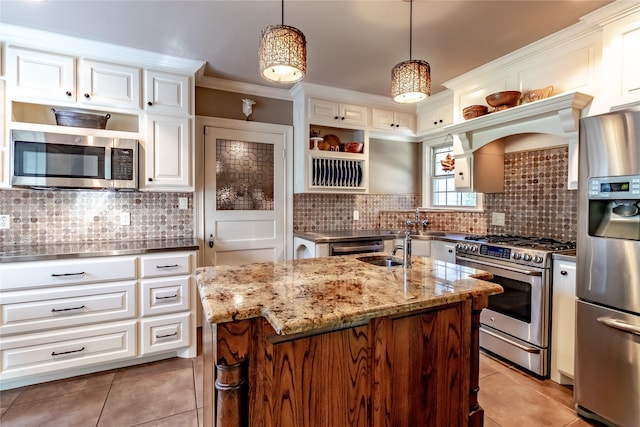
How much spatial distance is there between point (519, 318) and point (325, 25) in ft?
8.71

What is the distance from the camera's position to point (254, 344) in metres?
1.15

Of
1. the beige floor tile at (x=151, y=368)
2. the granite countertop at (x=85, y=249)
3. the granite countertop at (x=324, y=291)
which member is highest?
the granite countertop at (x=85, y=249)

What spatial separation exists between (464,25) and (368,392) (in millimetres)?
2463

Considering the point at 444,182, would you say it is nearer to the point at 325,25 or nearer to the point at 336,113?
the point at 336,113

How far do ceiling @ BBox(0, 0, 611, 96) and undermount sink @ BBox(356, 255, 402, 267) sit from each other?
164 cm

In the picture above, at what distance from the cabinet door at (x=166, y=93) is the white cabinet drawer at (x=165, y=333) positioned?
1.75 meters

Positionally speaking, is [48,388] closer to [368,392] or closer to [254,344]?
[254,344]

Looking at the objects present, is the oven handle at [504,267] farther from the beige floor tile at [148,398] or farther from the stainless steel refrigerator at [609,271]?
the beige floor tile at [148,398]

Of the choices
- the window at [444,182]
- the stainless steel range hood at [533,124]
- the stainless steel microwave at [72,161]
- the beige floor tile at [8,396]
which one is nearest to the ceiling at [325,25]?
the stainless steel range hood at [533,124]

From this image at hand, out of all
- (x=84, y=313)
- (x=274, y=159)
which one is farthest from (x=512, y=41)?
(x=84, y=313)

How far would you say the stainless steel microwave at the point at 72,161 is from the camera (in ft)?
7.56

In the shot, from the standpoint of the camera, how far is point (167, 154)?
2789 millimetres

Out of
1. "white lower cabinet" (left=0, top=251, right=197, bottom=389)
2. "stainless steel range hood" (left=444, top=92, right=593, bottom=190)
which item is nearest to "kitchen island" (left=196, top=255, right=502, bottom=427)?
"white lower cabinet" (left=0, top=251, right=197, bottom=389)

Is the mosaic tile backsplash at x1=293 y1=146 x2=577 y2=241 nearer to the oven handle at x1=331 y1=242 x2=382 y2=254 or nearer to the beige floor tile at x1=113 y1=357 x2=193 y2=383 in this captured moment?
the oven handle at x1=331 y1=242 x2=382 y2=254
